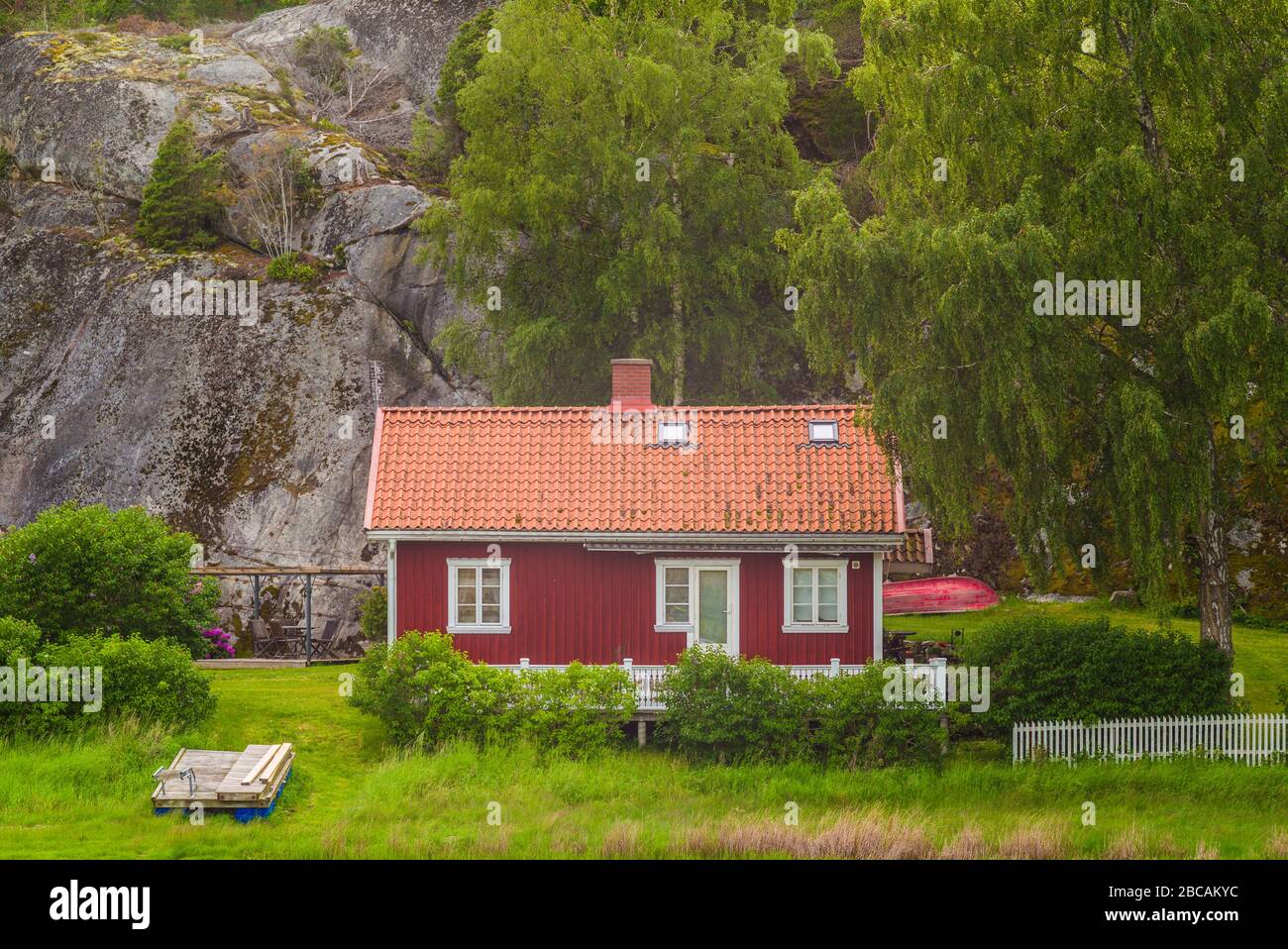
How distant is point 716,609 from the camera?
23.7 m

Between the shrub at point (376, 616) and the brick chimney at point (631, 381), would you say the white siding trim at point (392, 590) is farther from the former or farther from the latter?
the brick chimney at point (631, 381)

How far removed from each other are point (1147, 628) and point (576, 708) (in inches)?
568

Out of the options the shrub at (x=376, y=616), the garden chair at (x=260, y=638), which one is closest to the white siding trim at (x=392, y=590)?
the shrub at (x=376, y=616)

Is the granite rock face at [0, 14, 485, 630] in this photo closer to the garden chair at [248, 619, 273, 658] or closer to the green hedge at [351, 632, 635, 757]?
the garden chair at [248, 619, 273, 658]

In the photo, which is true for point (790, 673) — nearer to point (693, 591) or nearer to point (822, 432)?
point (693, 591)

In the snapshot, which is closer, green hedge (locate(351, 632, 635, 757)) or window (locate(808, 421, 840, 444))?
green hedge (locate(351, 632, 635, 757))

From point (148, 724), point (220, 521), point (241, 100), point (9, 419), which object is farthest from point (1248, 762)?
point (241, 100)

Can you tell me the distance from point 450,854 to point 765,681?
5.99 meters

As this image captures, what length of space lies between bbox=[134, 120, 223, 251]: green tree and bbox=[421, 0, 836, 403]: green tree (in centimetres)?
1083

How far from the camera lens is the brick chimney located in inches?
1032

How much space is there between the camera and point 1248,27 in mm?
20922

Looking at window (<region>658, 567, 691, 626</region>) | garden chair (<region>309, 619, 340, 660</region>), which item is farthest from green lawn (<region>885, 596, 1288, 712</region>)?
garden chair (<region>309, 619, 340, 660</region>)

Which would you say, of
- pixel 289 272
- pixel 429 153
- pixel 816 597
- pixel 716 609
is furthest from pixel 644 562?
pixel 429 153

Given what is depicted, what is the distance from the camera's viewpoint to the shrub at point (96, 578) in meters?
22.0
